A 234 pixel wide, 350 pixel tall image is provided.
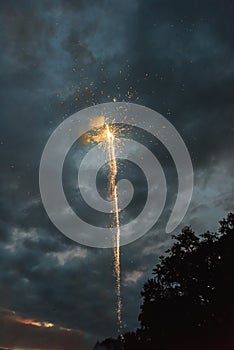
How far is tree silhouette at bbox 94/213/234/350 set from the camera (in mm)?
41031

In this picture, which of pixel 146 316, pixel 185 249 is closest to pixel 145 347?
pixel 146 316

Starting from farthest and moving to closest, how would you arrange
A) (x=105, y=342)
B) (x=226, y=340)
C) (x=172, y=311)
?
1. (x=105, y=342)
2. (x=172, y=311)
3. (x=226, y=340)

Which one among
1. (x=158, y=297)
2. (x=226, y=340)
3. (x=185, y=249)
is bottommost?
(x=226, y=340)

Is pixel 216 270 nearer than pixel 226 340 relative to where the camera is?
No

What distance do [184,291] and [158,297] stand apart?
2894 millimetres

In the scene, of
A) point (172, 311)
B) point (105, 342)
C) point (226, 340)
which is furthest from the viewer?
point (105, 342)

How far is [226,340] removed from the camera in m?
39.9

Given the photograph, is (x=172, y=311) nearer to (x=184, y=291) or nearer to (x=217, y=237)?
(x=184, y=291)

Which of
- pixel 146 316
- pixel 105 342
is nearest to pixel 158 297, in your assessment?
pixel 146 316

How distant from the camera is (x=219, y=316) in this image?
135 ft

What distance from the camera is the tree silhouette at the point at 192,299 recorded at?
41031 millimetres

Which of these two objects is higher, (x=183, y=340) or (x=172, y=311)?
(x=172, y=311)

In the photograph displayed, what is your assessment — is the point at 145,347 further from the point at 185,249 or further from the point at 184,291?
the point at 185,249

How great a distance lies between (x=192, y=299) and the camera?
43.3 metres
